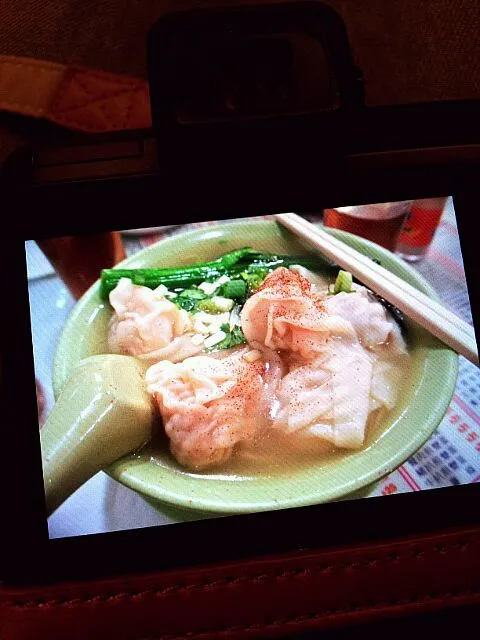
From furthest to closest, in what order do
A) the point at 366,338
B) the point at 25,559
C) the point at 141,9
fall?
the point at 141,9
the point at 366,338
the point at 25,559

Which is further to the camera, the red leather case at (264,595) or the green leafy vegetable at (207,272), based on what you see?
the green leafy vegetable at (207,272)

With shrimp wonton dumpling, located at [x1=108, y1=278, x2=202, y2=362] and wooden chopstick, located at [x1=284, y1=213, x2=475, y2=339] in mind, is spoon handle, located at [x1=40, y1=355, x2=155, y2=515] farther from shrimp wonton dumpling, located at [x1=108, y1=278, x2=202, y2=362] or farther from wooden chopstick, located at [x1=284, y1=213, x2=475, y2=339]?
wooden chopstick, located at [x1=284, y1=213, x2=475, y2=339]

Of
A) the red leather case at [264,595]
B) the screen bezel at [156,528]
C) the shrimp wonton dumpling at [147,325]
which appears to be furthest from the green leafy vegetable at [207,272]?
the red leather case at [264,595]

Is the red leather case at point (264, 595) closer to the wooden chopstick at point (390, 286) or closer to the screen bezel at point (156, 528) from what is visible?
the screen bezel at point (156, 528)

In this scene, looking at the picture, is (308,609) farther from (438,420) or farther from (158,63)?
(158,63)

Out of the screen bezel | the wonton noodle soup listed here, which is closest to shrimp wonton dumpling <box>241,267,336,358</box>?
the wonton noodle soup

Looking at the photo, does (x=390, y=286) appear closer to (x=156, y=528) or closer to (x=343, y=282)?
(x=343, y=282)

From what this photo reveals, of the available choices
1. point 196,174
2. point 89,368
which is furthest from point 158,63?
point 89,368
